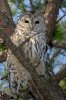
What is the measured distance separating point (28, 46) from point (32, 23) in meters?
0.20

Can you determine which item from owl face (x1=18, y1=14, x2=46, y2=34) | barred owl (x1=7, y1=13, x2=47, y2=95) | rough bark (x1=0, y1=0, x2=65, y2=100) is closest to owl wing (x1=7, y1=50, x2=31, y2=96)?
barred owl (x1=7, y1=13, x2=47, y2=95)

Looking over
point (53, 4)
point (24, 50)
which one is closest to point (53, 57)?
point (24, 50)

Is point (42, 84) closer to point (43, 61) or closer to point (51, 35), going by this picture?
point (43, 61)

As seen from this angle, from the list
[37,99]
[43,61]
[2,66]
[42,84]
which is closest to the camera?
[42,84]

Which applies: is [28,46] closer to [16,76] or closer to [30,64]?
[16,76]

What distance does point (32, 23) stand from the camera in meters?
2.41

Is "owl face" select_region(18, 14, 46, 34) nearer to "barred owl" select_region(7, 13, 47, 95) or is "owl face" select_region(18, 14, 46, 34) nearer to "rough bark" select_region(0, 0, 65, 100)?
"barred owl" select_region(7, 13, 47, 95)

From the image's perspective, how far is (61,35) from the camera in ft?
8.37

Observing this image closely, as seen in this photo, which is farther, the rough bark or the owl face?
the owl face

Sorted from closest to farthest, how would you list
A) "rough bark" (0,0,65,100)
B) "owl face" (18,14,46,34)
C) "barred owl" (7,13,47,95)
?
"rough bark" (0,0,65,100), "barred owl" (7,13,47,95), "owl face" (18,14,46,34)

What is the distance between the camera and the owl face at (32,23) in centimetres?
241

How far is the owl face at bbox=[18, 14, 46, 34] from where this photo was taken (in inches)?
94.7

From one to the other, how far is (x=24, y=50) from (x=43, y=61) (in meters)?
0.20

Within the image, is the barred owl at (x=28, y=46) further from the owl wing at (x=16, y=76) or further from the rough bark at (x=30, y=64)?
the rough bark at (x=30, y=64)
